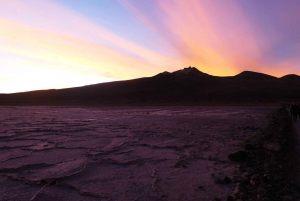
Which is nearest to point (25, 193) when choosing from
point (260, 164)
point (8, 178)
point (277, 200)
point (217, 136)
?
point (8, 178)

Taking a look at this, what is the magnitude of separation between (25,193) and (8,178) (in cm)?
105

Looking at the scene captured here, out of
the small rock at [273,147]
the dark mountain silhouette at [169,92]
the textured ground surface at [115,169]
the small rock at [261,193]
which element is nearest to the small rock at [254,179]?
the textured ground surface at [115,169]

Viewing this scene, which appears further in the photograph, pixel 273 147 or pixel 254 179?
pixel 273 147

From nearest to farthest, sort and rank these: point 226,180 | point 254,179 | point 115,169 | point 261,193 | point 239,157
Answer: point 261,193, point 254,179, point 226,180, point 115,169, point 239,157

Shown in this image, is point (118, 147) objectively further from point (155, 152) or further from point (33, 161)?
point (33, 161)

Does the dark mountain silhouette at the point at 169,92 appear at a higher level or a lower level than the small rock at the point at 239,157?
higher

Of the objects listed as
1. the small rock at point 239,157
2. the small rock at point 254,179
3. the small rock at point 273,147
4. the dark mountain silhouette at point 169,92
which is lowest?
the small rock at point 254,179

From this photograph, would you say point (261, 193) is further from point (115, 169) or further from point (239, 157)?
point (115, 169)

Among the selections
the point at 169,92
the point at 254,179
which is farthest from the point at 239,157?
the point at 169,92

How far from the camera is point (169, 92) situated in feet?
269

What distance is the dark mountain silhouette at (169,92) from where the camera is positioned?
2761 inches


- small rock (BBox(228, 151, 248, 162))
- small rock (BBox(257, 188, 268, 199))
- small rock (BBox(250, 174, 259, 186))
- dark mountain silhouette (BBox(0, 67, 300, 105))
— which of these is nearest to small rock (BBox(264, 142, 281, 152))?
small rock (BBox(228, 151, 248, 162))

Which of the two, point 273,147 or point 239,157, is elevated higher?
point 273,147

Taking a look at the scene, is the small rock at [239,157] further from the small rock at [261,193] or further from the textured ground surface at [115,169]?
the small rock at [261,193]
